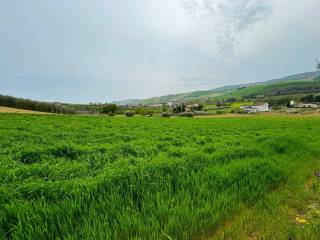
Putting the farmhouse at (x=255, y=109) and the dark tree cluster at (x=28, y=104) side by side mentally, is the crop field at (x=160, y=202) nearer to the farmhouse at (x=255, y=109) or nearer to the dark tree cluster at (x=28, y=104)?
the dark tree cluster at (x=28, y=104)

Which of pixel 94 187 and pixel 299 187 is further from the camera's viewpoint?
pixel 299 187

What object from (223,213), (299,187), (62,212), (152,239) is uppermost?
(62,212)

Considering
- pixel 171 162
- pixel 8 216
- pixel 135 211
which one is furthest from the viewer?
pixel 171 162

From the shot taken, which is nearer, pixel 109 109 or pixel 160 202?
pixel 160 202

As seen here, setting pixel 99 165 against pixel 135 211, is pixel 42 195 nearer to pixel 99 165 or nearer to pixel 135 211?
pixel 135 211

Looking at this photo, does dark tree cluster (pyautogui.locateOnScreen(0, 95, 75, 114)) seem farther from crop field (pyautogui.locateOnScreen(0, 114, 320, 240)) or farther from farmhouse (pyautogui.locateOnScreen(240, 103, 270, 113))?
farmhouse (pyautogui.locateOnScreen(240, 103, 270, 113))

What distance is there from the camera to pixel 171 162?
6137 millimetres

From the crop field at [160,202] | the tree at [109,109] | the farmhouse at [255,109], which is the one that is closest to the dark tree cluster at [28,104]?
the tree at [109,109]

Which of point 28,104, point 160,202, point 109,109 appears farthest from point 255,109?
point 160,202

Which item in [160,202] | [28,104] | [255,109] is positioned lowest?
[255,109]

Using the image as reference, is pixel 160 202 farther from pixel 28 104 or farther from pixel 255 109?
pixel 255 109

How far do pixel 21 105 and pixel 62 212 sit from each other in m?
74.1

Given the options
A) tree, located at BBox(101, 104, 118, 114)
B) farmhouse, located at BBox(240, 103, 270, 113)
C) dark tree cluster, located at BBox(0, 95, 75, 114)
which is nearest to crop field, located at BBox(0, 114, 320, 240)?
dark tree cluster, located at BBox(0, 95, 75, 114)

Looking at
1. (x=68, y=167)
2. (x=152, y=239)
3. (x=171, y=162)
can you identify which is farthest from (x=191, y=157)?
(x=152, y=239)
